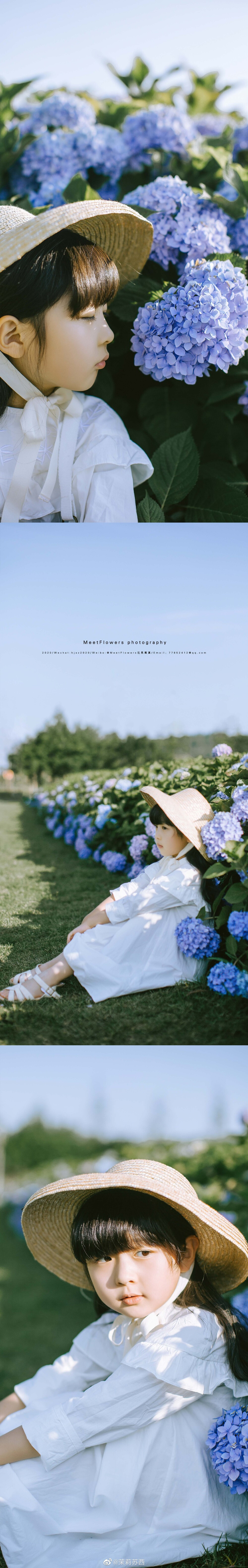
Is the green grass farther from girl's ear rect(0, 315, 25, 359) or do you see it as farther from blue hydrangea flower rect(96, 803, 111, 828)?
girl's ear rect(0, 315, 25, 359)

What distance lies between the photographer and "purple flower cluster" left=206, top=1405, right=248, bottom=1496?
119cm

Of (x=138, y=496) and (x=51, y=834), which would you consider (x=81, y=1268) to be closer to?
(x=51, y=834)

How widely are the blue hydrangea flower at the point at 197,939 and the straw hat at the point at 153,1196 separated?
12.7 inches

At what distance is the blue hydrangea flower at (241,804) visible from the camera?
1.27m

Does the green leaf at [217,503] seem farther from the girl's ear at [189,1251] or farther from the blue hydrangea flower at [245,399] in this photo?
the girl's ear at [189,1251]

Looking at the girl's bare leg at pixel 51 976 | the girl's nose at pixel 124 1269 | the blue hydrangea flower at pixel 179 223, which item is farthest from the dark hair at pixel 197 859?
the blue hydrangea flower at pixel 179 223

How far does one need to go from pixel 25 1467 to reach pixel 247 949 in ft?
2.61

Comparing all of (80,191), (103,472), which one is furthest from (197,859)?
(80,191)

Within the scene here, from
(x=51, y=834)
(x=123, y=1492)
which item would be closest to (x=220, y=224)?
(x=51, y=834)

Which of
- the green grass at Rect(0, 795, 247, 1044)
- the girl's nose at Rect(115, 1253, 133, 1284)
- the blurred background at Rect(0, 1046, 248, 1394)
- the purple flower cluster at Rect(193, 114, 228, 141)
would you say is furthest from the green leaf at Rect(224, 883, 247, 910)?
the purple flower cluster at Rect(193, 114, 228, 141)

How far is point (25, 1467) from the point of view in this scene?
1.26m

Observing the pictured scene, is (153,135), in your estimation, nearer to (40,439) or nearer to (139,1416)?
(40,439)

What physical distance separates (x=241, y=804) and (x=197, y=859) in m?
0.11

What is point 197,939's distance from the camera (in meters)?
1.25
